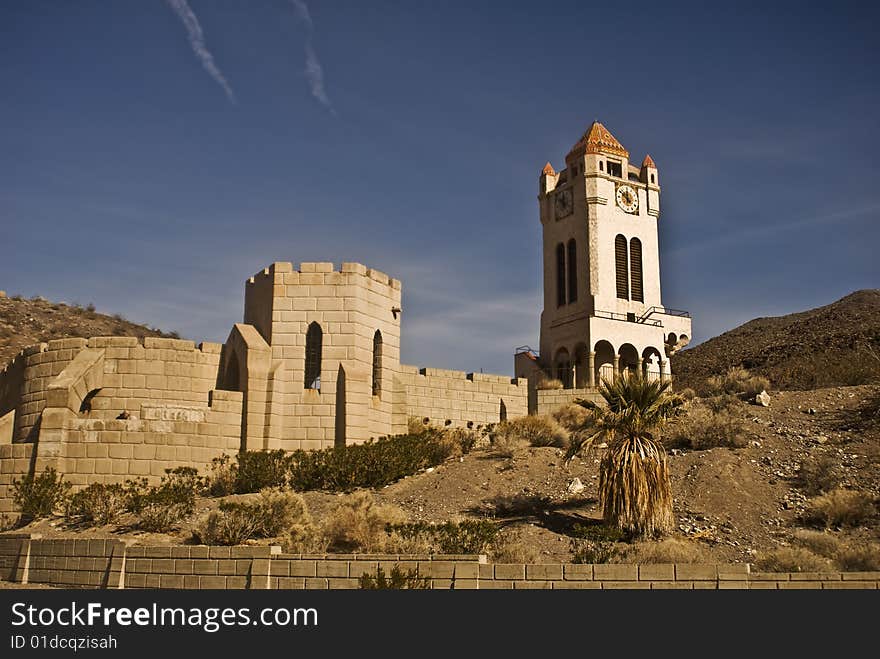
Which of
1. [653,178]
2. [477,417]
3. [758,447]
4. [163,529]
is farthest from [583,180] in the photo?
[163,529]

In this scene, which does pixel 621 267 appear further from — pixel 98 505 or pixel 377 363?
pixel 98 505

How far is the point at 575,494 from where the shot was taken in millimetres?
24766

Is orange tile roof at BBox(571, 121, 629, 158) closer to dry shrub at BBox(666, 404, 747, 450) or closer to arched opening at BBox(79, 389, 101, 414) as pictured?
dry shrub at BBox(666, 404, 747, 450)

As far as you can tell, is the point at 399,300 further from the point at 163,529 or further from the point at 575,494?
the point at 163,529

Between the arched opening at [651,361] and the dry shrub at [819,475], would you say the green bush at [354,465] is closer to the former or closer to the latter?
the dry shrub at [819,475]

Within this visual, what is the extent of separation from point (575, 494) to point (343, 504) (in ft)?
19.1

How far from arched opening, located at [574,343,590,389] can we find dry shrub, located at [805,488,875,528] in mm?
15872

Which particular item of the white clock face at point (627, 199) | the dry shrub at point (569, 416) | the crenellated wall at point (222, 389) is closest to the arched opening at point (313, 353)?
the crenellated wall at point (222, 389)

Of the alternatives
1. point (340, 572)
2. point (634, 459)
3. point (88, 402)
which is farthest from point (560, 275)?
point (340, 572)

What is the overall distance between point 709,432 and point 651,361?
45.4 feet

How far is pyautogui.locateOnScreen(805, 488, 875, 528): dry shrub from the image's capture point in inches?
870

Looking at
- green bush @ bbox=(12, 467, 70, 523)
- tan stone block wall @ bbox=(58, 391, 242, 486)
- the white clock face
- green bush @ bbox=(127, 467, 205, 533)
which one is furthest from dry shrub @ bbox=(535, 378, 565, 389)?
green bush @ bbox=(12, 467, 70, 523)

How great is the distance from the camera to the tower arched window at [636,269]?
1633 inches

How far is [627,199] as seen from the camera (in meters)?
42.1
